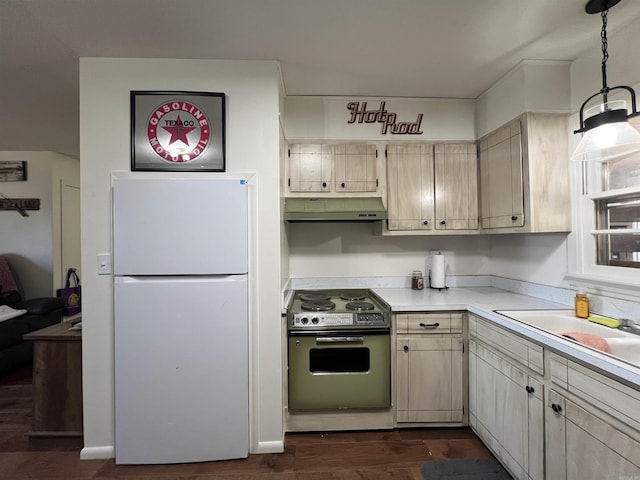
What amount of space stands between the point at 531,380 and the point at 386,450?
105 cm

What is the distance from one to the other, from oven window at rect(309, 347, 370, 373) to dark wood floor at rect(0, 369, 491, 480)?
0.48 meters

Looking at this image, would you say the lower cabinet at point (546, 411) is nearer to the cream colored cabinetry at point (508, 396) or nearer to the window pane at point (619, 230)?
the cream colored cabinetry at point (508, 396)

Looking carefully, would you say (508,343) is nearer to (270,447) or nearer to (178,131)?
(270,447)

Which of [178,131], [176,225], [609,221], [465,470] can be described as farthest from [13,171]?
[609,221]

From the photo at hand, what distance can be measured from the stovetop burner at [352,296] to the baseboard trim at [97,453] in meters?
1.89

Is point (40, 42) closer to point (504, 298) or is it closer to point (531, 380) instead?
point (531, 380)

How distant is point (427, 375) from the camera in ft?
7.09

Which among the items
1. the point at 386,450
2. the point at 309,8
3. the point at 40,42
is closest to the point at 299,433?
the point at 386,450

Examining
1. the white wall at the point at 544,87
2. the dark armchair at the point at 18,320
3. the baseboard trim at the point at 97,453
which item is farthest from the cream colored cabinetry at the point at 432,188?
the dark armchair at the point at 18,320

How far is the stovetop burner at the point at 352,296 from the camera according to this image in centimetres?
253

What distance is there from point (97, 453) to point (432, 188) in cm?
311

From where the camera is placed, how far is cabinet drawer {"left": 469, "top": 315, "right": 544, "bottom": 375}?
152cm

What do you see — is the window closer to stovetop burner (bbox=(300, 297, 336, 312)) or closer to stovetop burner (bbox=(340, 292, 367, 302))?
stovetop burner (bbox=(340, 292, 367, 302))

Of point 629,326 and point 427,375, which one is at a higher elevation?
point 629,326
